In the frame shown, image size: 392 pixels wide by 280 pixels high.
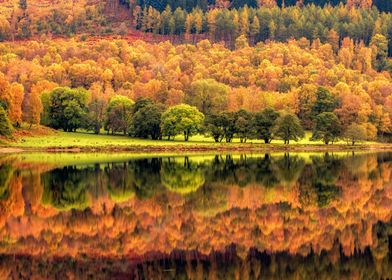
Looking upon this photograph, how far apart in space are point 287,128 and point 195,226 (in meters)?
82.3

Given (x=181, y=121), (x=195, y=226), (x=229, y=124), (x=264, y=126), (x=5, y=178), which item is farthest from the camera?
(x=181, y=121)

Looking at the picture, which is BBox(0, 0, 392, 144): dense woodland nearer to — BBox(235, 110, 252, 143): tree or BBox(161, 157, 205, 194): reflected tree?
BBox(235, 110, 252, 143): tree

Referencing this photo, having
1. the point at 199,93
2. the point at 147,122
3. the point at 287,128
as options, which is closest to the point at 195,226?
the point at 287,128

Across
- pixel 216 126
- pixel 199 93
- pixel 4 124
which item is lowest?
pixel 216 126

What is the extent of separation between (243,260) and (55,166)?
47.3 meters

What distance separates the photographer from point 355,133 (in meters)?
121

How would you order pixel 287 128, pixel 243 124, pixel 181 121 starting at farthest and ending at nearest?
pixel 181 121, pixel 287 128, pixel 243 124

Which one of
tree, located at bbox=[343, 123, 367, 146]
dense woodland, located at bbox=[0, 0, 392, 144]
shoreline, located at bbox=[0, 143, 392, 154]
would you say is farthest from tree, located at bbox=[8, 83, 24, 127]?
tree, located at bbox=[343, 123, 367, 146]

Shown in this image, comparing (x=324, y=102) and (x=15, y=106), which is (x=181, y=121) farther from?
(x=324, y=102)

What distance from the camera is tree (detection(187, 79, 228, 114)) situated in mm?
141250

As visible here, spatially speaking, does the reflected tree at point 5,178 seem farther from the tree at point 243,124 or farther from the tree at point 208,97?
the tree at point 208,97

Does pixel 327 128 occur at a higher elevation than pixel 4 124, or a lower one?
lower

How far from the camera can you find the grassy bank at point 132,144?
105062 millimetres

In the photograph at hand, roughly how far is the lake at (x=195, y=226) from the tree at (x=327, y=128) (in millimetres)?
59094
